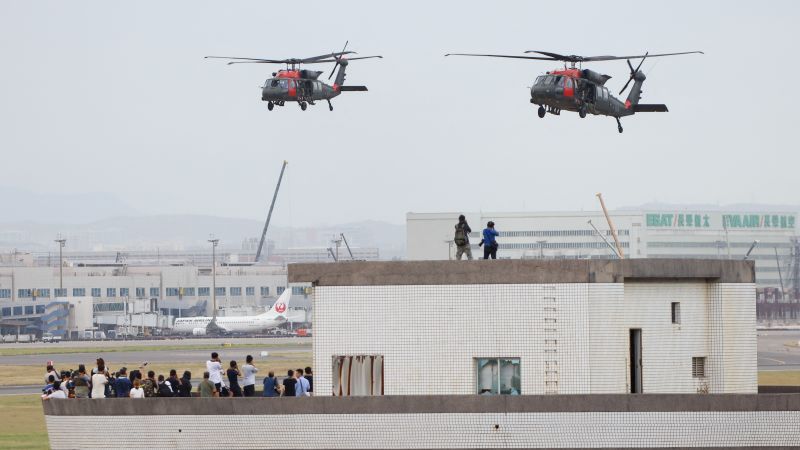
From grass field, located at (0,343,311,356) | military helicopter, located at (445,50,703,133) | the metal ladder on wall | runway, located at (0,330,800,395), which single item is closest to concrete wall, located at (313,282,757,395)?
the metal ladder on wall

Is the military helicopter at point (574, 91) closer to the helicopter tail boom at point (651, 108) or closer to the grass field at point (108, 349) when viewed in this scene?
the helicopter tail boom at point (651, 108)

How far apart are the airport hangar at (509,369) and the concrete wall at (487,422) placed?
0.09 ft

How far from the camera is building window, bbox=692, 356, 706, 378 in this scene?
30.2 meters

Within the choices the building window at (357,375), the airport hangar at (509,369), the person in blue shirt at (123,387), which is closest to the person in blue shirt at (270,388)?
the airport hangar at (509,369)

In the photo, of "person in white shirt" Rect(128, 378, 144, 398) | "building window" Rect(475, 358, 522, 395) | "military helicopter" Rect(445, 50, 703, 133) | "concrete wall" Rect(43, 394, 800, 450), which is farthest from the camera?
"military helicopter" Rect(445, 50, 703, 133)

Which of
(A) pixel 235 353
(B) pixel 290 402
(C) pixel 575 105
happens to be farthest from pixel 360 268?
(A) pixel 235 353

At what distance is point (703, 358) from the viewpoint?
30.3 meters

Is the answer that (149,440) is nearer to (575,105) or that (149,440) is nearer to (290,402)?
(290,402)

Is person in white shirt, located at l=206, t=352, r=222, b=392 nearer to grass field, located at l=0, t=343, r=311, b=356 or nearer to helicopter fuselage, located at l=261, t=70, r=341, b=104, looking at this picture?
helicopter fuselage, located at l=261, t=70, r=341, b=104

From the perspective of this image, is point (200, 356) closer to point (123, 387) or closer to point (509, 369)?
point (123, 387)

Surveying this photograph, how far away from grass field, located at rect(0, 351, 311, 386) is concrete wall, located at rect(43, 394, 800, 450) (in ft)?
196

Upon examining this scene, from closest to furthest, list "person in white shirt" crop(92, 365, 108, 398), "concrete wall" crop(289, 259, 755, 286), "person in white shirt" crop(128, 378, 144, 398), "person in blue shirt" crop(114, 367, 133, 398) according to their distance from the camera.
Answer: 1. "concrete wall" crop(289, 259, 755, 286)
2. "person in white shirt" crop(128, 378, 144, 398)
3. "person in white shirt" crop(92, 365, 108, 398)
4. "person in blue shirt" crop(114, 367, 133, 398)

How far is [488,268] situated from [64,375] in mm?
13992

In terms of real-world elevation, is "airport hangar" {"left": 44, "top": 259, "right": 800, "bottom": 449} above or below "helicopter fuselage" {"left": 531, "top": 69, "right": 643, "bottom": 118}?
below
